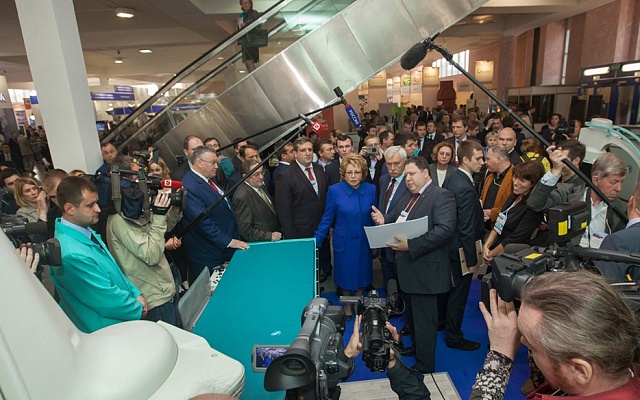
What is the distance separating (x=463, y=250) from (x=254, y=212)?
2.05m

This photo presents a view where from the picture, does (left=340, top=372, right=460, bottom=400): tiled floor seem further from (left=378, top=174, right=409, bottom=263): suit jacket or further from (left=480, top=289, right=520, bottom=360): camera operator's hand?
(left=480, top=289, right=520, bottom=360): camera operator's hand

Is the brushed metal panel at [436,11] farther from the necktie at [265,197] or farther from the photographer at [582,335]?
the photographer at [582,335]

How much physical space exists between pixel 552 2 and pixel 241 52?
30.3 feet

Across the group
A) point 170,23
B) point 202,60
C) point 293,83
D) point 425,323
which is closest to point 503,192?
point 425,323

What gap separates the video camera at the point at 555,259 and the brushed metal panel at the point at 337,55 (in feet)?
16.5

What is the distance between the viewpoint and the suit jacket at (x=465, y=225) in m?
3.08

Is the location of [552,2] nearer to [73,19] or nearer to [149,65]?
[73,19]

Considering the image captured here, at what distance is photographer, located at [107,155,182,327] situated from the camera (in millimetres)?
2441

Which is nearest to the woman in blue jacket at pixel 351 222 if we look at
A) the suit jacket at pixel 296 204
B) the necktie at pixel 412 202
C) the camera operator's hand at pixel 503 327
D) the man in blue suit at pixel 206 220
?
the suit jacket at pixel 296 204

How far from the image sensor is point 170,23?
10.2m

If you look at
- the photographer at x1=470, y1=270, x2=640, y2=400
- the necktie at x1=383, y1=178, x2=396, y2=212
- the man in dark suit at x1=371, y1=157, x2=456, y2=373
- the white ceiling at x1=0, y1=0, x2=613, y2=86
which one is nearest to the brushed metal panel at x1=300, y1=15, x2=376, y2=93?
the white ceiling at x1=0, y1=0, x2=613, y2=86

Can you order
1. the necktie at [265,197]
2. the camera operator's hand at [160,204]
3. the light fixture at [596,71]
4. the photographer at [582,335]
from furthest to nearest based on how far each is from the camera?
the light fixture at [596,71] < the necktie at [265,197] < the camera operator's hand at [160,204] < the photographer at [582,335]

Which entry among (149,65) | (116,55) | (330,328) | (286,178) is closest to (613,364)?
(330,328)

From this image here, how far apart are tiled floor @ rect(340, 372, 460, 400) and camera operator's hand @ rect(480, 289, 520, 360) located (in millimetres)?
1692
